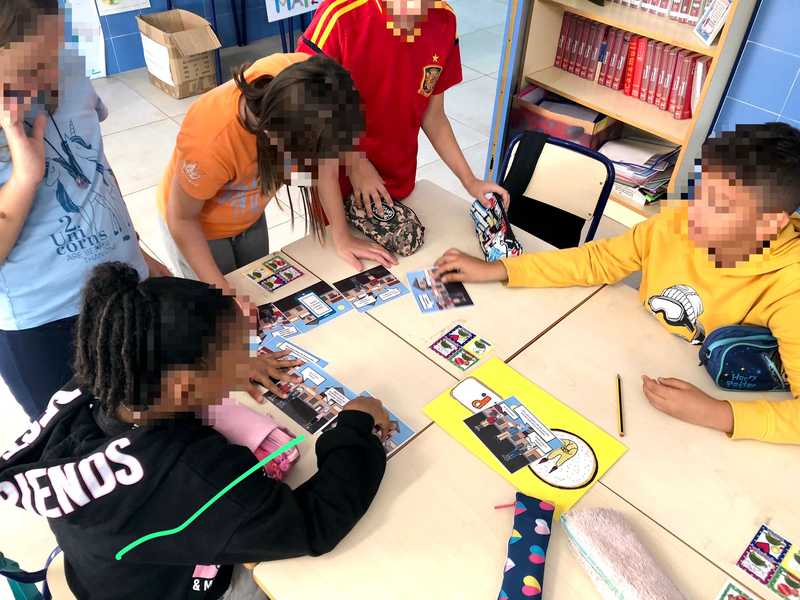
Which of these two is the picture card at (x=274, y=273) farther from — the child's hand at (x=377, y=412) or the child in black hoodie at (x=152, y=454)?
the child in black hoodie at (x=152, y=454)

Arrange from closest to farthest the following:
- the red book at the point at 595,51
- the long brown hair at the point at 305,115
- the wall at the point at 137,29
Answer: the long brown hair at the point at 305,115 < the red book at the point at 595,51 < the wall at the point at 137,29

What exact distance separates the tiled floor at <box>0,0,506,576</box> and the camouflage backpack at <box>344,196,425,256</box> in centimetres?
87

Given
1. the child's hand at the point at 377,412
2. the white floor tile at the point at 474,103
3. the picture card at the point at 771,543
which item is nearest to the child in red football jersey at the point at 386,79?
the child's hand at the point at 377,412

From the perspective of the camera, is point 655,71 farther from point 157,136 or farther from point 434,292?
point 157,136

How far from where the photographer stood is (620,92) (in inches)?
122

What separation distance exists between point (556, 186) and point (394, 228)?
68 centimetres

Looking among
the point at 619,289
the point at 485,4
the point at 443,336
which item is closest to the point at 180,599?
the point at 443,336

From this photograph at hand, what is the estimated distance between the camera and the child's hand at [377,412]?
1204mm

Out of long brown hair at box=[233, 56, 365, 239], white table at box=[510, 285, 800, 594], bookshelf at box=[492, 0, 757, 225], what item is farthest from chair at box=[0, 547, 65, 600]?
bookshelf at box=[492, 0, 757, 225]

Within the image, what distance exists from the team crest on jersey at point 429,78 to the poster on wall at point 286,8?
2.73 metres

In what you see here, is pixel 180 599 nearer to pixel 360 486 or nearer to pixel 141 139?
pixel 360 486

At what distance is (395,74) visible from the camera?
5.55 ft

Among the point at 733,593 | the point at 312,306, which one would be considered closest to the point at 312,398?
the point at 312,306

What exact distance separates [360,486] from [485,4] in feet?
19.1
